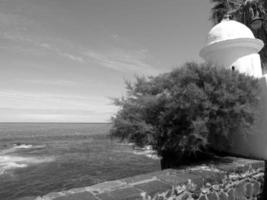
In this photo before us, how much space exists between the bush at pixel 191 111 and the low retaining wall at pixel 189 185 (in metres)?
0.72

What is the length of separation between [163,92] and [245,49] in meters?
3.28

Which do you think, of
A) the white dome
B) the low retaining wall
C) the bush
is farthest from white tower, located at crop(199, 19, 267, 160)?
the low retaining wall

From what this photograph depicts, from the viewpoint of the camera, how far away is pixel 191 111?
4395mm

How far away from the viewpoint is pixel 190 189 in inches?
126

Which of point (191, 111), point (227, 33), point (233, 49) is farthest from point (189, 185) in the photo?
point (227, 33)

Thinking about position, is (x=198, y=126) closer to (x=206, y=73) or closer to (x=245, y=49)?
(x=206, y=73)

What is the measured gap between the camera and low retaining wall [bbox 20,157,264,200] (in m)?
2.79

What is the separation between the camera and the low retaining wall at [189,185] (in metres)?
2.79

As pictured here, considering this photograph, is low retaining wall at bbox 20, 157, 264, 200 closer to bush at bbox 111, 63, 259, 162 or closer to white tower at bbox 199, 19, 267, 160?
bush at bbox 111, 63, 259, 162

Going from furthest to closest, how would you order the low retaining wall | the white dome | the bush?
the white dome, the bush, the low retaining wall

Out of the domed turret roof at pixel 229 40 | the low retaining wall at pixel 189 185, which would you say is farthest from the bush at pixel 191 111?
the domed turret roof at pixel 229 40

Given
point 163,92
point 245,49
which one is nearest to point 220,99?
point 163,92

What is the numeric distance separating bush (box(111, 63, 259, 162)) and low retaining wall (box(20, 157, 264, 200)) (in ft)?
2.36

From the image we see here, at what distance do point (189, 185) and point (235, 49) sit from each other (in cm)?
482
